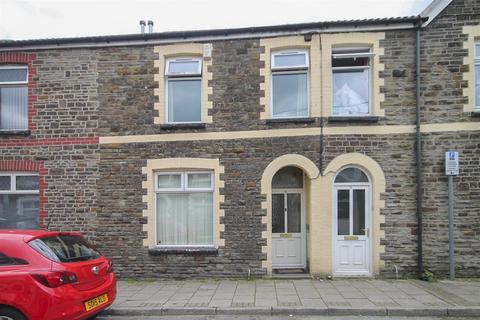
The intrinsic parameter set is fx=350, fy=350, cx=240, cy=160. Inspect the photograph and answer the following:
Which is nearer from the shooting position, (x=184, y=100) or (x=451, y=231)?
(x=451, y=231)

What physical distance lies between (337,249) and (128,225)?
5.17 m

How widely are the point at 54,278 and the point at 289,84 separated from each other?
257 inches

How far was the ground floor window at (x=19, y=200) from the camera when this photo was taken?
9.07m

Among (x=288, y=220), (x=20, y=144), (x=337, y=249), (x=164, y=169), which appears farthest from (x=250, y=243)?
(x=20, y=144)

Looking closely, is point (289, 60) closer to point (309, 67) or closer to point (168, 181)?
point (309, 67)

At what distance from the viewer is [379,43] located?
8.41 m

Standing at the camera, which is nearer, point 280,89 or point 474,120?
point 474,120

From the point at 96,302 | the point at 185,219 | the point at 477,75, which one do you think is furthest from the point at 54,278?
the point at 477,75

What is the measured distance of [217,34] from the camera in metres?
8.66

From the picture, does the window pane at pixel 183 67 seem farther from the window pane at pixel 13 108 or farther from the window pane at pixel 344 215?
the window pane at pixel 344 215

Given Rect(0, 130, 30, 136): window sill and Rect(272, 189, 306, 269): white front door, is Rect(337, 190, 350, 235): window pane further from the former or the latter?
Rect(0, 130, 30, 136): window sill

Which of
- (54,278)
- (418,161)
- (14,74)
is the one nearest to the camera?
(54,278)

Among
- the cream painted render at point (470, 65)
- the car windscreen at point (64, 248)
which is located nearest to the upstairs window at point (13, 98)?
the car windscreen at point (64, 248)

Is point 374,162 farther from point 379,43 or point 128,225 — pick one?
point 128,225
